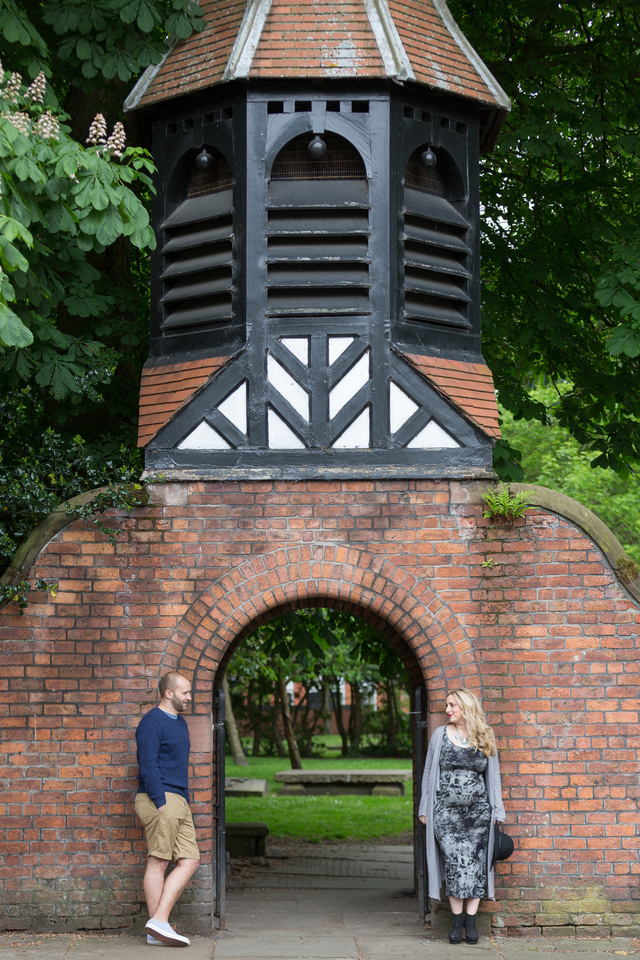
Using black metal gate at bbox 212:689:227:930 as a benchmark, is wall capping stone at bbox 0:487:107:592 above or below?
above

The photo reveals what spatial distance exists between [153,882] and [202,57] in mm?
6209

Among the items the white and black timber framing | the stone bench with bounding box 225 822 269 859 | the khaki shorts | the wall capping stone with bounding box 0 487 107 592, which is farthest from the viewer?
the stone bench with bounding box 225 822 269 859

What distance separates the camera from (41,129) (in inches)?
270

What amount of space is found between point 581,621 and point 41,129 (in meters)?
5.01

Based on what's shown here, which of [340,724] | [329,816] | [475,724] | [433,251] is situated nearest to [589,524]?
[475,724]

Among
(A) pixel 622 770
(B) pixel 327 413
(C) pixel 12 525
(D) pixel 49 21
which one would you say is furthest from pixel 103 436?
(A) pixel 622 770

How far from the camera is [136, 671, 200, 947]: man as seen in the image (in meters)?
6.78

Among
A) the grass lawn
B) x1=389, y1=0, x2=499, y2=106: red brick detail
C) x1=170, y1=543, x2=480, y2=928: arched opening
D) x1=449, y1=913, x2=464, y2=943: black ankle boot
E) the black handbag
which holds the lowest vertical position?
the grass lawn

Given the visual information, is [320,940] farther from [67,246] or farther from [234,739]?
[234,739]

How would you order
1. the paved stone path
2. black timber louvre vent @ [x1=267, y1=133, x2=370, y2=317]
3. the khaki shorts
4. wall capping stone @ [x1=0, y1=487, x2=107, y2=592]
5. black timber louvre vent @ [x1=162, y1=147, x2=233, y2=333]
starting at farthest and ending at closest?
black timber louvre vent @ [x1=162, y1=147, x2=233, y2=333], black timber louvre vent @ [x1=267, y1=133, x2=370, y2=317], wall capping stone @ [x1=0, y1=487, x2=107, y2=592], the khaki shorts, the paved stone path

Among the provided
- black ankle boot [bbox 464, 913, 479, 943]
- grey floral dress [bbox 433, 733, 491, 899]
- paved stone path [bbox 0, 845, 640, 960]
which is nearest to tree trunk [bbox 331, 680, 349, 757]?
paved stone path [bbox 0, 845, 640, 960]

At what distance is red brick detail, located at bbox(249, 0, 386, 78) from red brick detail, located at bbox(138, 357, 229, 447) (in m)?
2.22

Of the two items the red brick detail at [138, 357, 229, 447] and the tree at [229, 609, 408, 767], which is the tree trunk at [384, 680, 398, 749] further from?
the red brick detail at [138, 357, 229, 447]

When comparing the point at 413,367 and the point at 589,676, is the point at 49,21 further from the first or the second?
the point at 589,676
